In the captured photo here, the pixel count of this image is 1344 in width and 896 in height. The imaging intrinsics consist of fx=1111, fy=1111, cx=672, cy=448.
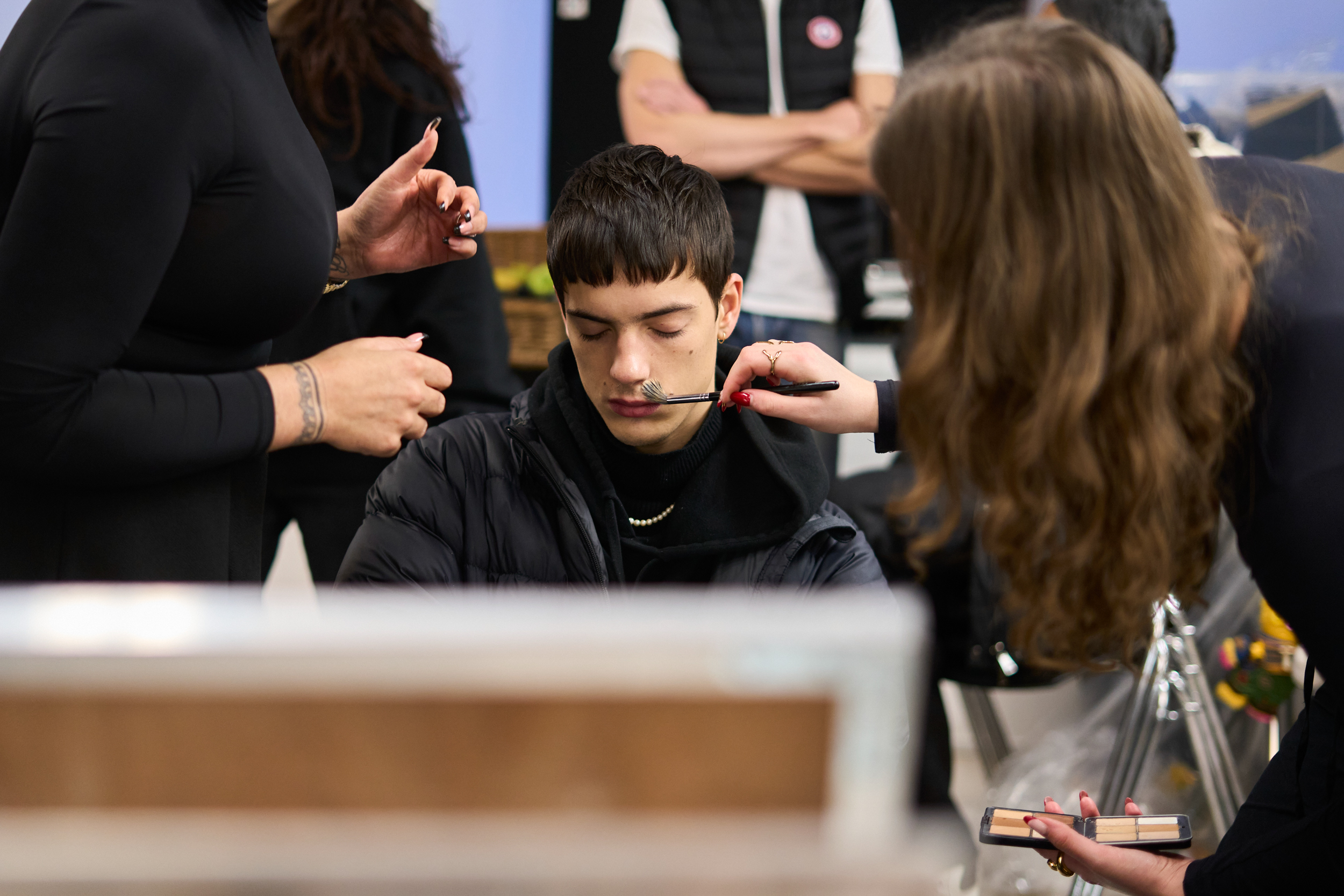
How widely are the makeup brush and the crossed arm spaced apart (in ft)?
4.24

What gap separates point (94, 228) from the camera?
794 mm

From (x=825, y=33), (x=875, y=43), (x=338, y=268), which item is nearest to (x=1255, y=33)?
(x=875, y=43)

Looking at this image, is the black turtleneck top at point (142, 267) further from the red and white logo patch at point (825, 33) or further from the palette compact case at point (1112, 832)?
the red and white logo patch at point (825, 33)

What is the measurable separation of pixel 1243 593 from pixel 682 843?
6.50 feet

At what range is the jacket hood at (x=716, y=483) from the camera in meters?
1.25

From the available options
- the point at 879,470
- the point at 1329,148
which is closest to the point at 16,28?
the point at 879,470

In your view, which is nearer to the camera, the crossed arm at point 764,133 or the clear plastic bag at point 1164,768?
the clear plastic bag at point 1164,768

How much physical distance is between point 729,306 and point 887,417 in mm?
337

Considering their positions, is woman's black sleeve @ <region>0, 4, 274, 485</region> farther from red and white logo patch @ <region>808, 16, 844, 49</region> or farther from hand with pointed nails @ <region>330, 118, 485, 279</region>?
red and white logo patch @ <region>808, 16, 844, 49</region>

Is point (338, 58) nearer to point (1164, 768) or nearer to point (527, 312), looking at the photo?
point (527, 312)

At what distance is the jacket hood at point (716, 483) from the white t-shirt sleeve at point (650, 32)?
1.46 m

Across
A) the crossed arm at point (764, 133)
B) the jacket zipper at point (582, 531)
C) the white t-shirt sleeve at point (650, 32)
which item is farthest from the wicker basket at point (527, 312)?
the jacket zipper at point (582, 531)

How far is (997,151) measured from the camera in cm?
71

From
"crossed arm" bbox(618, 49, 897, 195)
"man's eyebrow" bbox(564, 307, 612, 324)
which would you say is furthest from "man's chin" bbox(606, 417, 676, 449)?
"crossed arm" bbox(618, 49, 897, 195)
